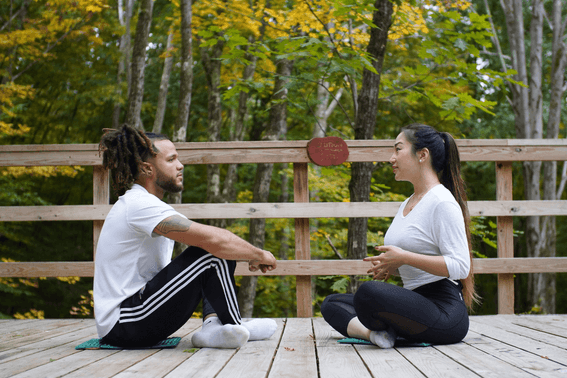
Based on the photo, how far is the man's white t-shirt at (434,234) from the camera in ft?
7.34

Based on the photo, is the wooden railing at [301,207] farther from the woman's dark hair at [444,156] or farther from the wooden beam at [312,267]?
the woman's dark hair at [444,156]

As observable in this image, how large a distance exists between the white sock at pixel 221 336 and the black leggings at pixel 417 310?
0.54 m

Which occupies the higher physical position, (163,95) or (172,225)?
(163,95)

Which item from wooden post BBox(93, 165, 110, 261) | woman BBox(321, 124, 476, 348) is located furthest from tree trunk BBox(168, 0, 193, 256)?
woman BBox(321, 124, 476, 348)

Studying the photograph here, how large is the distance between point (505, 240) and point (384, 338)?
1705 millimetres

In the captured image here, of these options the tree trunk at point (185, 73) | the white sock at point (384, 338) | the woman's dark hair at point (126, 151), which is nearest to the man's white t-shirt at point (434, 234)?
the white sock at point (384, 338)

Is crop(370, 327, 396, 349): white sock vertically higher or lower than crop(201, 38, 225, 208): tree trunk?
lower

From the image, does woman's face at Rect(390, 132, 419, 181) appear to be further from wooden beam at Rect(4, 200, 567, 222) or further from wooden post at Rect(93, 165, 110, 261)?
wooden post at Rect(93, 165, 110, 261)

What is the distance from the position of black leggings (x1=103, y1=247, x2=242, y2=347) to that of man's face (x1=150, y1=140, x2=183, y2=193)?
1.18 feet

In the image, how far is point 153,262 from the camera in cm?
247

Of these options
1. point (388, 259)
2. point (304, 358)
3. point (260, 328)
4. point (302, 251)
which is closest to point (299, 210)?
point (302, 251)

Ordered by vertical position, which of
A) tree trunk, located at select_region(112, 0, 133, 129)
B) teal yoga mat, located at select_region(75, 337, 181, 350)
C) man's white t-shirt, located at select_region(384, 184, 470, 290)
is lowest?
teal yoga mat, located at select_region(75, 337, 181, 350)

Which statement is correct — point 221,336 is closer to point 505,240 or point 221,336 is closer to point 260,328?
point 260,328

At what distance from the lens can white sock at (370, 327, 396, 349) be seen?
234cm
